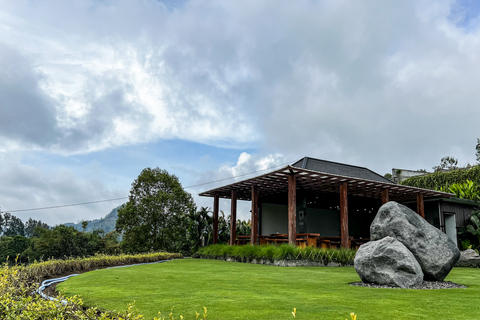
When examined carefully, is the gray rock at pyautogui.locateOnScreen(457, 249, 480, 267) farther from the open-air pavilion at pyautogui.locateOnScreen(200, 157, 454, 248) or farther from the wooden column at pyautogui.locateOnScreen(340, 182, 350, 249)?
the wooden column at pyautogui.locateOnScreen(340, 182, 350, 249)

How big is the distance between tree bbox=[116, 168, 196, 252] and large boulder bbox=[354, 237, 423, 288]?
11.7 m

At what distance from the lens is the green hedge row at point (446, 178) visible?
65.6 feet

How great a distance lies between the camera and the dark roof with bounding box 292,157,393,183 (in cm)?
1578

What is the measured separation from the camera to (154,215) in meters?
16.6

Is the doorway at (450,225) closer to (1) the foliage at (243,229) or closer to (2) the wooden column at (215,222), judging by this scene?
(1) the foliage at (243,229)

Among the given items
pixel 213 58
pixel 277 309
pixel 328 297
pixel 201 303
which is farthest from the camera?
pixel 213 58

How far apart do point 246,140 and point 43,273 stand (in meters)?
→ 7.25

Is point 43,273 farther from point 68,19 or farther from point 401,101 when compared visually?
point 401,101

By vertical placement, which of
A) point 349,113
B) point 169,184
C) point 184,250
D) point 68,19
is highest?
point 68,19

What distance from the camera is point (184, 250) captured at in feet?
57.7

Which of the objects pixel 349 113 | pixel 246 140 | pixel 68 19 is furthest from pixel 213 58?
pixel 349 113

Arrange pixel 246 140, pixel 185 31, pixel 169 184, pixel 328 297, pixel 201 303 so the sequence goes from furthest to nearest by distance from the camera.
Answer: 1. pixel 169 184
2. pixel 246 140
3. pixel 185 31
4. pixel 328 297
5. pixel 201 303

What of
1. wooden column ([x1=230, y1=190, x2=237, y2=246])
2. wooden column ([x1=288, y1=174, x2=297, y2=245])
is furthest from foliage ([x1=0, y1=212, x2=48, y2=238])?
wooden column ([x1=288, y1=174, x2=297, y2=245])

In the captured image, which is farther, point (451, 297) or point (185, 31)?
point (185, 31)
